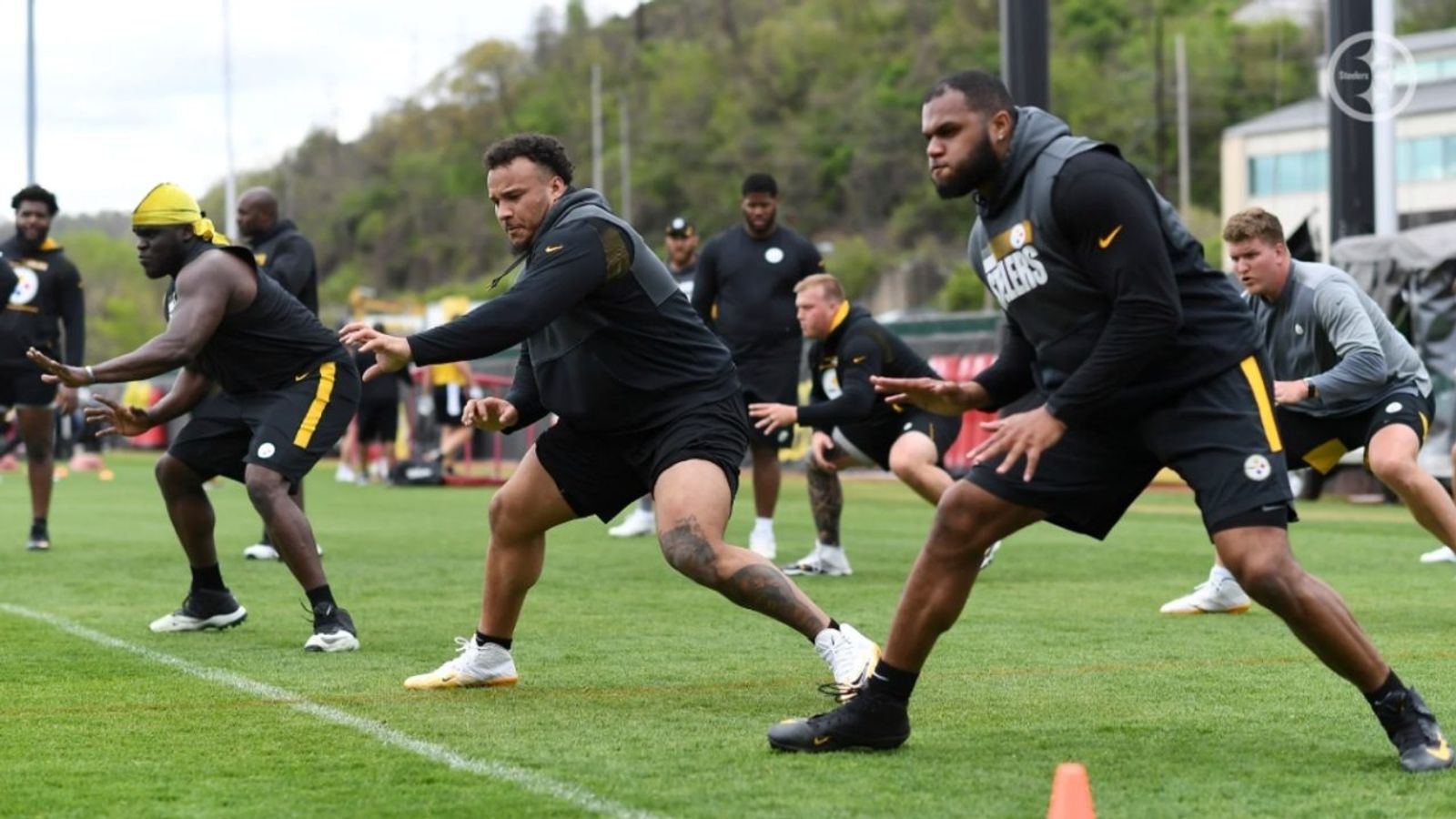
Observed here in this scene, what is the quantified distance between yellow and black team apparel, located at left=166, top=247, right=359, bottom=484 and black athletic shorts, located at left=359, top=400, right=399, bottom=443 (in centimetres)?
1463

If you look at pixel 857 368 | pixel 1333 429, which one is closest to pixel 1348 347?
pixel 1333 429

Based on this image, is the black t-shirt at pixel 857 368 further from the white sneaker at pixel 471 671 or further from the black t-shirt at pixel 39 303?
the black t-shirt at pixel 39 303

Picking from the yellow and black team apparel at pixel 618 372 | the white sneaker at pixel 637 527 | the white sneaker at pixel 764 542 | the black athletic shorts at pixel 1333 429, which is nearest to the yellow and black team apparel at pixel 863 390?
the white sneaker at pixel 764 542

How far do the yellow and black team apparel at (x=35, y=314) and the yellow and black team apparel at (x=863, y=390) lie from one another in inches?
216

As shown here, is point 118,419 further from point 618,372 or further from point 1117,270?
point 1117,270

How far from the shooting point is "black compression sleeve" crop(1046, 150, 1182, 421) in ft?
17.7

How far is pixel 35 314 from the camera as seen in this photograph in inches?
580

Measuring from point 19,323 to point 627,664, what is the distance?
8.11 m

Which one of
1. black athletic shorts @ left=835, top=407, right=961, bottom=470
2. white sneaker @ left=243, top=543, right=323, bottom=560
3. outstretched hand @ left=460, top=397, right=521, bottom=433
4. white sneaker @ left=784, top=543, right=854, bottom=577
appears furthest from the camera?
white sneaker @ left=243, top=543, right=323, bottom=560

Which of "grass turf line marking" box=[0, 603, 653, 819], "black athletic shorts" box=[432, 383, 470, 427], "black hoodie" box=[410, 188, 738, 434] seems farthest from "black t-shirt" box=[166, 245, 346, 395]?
"black athletic shorts" box=[432, 383, 470, 427]

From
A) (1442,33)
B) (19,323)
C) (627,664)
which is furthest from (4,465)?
(1442,33)

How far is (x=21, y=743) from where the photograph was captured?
630cm

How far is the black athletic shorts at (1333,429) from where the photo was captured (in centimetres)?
949

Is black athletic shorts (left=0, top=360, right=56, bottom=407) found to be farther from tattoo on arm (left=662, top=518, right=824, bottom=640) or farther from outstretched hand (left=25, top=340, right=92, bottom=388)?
tattoo on arm (left=662, top=518, right=824, bottom=640)
